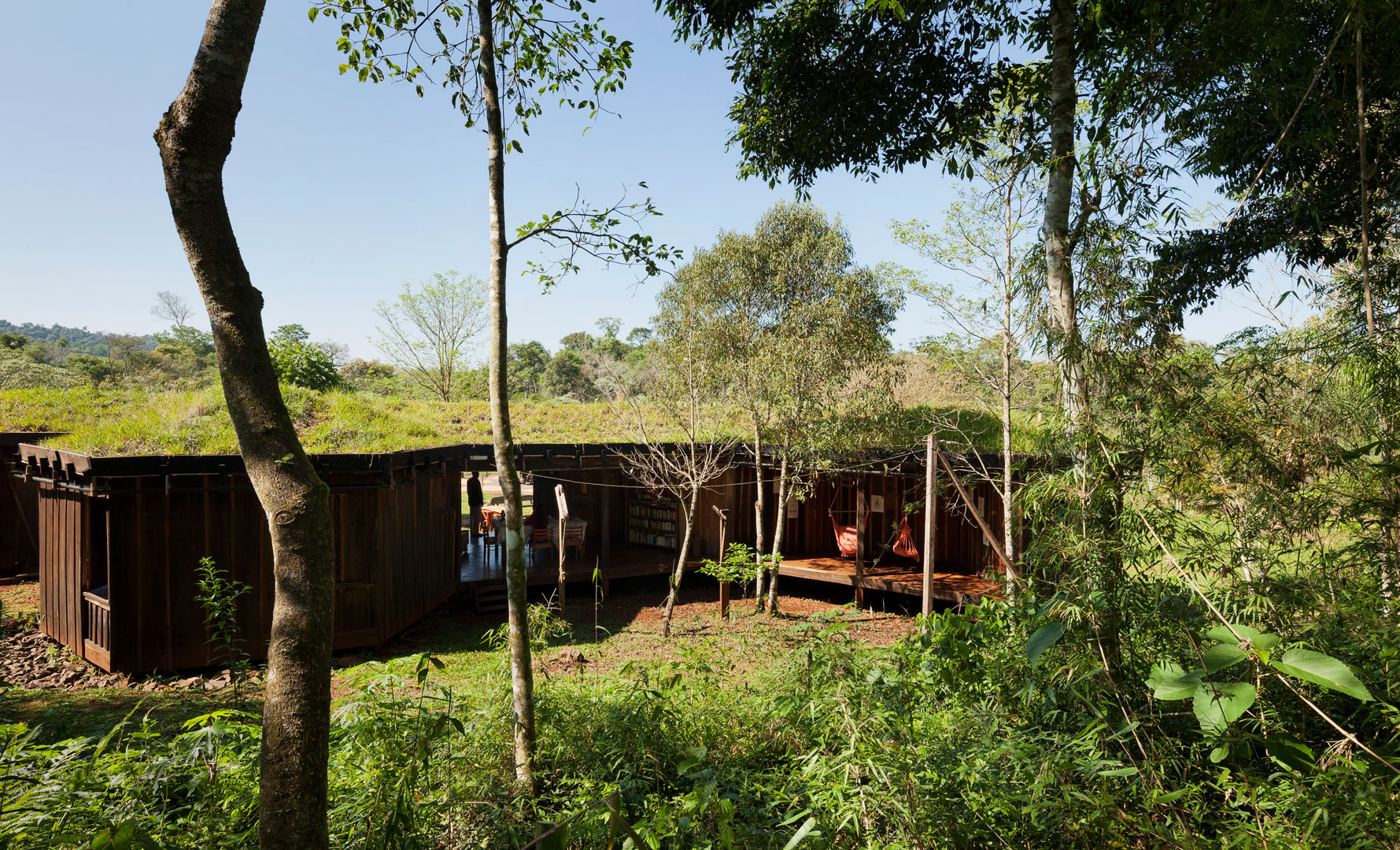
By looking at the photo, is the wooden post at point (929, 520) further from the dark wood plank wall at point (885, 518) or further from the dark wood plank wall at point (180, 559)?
the dark wood plank wall at point (180, 559)

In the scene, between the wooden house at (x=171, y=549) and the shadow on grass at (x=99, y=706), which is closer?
the shadow on grass at (x=99, y=706)

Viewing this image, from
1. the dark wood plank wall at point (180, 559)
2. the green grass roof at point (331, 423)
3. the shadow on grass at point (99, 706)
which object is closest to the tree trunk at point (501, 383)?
the shadow on grass at point (99, 706)

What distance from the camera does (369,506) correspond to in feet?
25.7

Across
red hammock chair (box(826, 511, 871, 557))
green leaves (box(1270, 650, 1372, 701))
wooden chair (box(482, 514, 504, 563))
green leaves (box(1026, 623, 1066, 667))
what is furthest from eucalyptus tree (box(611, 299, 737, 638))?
green leaves (box(1270, 650, 1372, 701))

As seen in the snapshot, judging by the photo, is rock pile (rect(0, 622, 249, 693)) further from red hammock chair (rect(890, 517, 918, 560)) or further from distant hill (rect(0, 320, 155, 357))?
distant hill (rect(0, 320, 155, 357))

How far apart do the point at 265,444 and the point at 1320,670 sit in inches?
104

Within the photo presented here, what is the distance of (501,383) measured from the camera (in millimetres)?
3539

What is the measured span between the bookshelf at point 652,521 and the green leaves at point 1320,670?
10.6m

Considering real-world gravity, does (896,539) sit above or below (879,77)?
below

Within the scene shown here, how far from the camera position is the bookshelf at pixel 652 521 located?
12.4 meters

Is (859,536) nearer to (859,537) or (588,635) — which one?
(859,537)

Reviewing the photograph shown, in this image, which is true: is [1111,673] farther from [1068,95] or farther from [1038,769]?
[1068,95]

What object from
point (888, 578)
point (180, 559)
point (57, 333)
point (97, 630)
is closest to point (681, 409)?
point (888, 578)

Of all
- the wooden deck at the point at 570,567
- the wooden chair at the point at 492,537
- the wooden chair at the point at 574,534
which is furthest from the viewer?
the wooden chair at the point at 492,537
